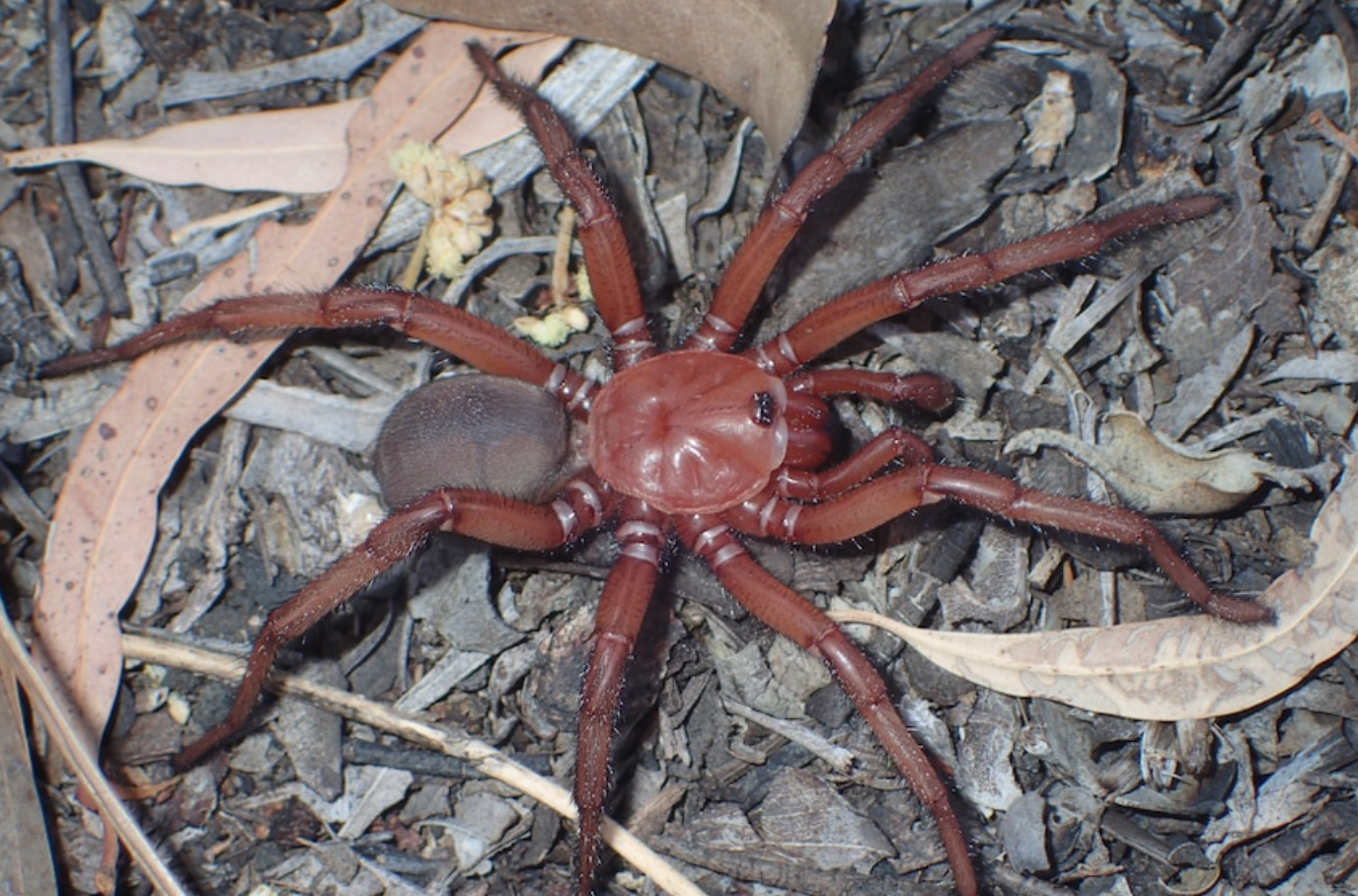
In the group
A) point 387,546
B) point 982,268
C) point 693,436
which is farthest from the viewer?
point 693,436

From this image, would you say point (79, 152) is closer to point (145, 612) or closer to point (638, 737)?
point (145, 612)

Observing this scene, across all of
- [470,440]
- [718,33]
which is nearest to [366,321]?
[470,440]

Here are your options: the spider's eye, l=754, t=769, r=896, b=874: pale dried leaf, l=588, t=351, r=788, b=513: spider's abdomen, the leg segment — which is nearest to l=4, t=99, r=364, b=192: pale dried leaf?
l=588, t=351, r=788, b=513: spider's abdomen

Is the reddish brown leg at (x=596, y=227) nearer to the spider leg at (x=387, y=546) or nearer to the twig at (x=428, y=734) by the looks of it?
the spider leg at (x=387, y=546)

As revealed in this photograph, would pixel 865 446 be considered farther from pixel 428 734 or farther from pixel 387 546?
pixel 428 734

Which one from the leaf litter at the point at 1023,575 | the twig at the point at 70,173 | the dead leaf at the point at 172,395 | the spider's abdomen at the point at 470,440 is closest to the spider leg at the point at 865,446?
the leaf litter at the point at 1023,575

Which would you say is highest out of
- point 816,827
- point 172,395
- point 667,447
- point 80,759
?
point 172,395
